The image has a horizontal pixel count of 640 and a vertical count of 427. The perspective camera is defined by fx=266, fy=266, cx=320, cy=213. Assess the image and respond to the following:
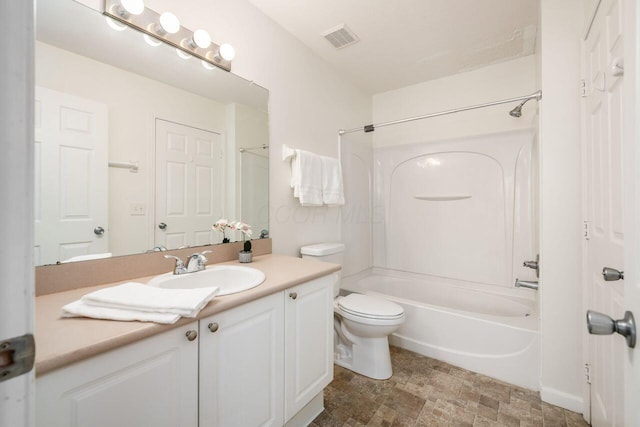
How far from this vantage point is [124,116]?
117 cm

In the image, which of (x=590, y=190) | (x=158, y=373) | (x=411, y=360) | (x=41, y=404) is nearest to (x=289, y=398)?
(x=158, y=373)

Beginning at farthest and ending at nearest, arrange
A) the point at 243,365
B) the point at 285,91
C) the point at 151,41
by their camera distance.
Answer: the point at 285,91, the point at 151,41, the point at 243,365

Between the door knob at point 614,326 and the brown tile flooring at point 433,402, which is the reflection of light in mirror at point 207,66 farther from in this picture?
the brown tile flooring at point 433,402

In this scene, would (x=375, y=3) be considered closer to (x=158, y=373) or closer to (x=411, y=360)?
(x=158, y=373)

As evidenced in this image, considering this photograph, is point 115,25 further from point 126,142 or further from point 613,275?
point 613,275

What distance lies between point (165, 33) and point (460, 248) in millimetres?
2785

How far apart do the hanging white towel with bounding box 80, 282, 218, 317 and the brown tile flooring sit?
3.50ft

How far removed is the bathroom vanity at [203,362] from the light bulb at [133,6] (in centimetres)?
121

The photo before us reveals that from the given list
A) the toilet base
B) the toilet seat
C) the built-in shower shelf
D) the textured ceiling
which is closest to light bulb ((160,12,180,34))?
the textured ceiling

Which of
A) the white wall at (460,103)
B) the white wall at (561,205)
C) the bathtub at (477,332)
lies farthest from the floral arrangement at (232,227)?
the white wall at (460,103)

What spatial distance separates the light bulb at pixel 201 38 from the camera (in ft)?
4.59

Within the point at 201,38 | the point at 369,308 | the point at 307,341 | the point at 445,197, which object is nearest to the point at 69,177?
the point at 201,38

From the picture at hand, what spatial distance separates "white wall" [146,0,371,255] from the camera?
1568mm

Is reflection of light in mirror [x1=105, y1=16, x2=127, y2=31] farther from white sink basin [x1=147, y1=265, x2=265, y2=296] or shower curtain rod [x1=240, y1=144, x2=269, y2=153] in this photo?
white sink basin [x1=147, y1=265, x2=265, y2=296]
